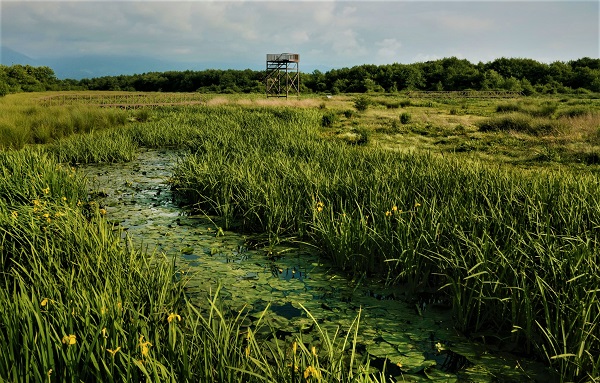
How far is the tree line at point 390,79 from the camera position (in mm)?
58375

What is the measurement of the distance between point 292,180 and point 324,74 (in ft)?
248

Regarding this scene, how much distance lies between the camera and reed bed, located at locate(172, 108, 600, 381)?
3246 millimetres

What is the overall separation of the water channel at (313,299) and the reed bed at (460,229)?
0.74 feet

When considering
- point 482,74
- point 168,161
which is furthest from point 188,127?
point 482,74

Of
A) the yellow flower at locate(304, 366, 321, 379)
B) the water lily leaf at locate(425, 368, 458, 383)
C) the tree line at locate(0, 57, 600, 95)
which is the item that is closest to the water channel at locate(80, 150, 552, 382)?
the water lily leaf at locate(425, 368, 458, 383)

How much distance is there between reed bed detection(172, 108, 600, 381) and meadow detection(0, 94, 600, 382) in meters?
0.03

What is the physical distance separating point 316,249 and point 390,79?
2721 inches

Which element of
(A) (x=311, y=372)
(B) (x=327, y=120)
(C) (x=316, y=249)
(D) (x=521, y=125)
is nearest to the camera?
(A) (x=311, y=372)

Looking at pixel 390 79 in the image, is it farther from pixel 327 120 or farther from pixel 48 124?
pixel 48 124

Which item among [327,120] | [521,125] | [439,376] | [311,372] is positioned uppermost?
[327,120]

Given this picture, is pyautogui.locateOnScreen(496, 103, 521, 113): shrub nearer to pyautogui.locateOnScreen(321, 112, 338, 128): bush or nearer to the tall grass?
pyautogui.locateOnScreen(321, 112, 338, 128): bush

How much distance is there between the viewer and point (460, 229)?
4.58m

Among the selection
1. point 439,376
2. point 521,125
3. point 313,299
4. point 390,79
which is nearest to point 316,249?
point 313,299

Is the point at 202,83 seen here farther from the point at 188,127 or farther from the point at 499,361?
the point at 499,361
